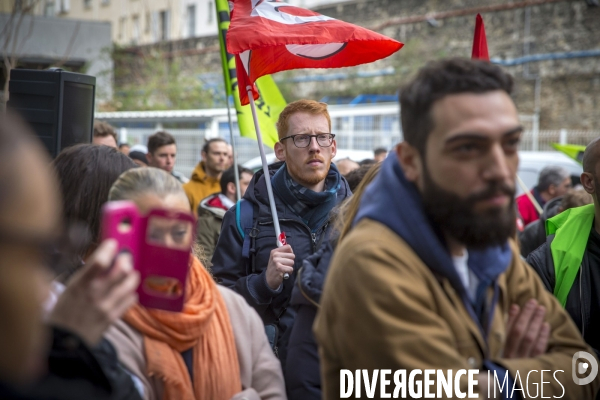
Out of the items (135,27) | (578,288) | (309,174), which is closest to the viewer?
(578,288)

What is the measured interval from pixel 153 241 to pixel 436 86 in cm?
92

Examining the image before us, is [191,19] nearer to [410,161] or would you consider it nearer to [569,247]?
[569,247]

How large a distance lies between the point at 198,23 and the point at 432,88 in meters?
37.8

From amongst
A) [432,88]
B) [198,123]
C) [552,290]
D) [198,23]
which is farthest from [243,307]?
[198,23]

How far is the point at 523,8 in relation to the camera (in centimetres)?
2203

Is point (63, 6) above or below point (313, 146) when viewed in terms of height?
above

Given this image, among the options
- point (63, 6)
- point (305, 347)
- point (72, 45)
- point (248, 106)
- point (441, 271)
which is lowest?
point (305, 347)

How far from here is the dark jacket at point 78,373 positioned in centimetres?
170

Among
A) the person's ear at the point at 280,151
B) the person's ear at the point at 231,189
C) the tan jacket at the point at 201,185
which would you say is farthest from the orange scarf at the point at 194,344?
the tan jacket at the point at 201,185

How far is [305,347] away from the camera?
2.91 metres

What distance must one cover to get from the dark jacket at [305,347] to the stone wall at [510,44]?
786 inches

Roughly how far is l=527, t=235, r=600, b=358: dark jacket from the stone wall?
18.8m

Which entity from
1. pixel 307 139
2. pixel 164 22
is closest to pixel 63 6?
pixel 164 22

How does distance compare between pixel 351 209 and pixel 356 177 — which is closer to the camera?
pixel 351 209
